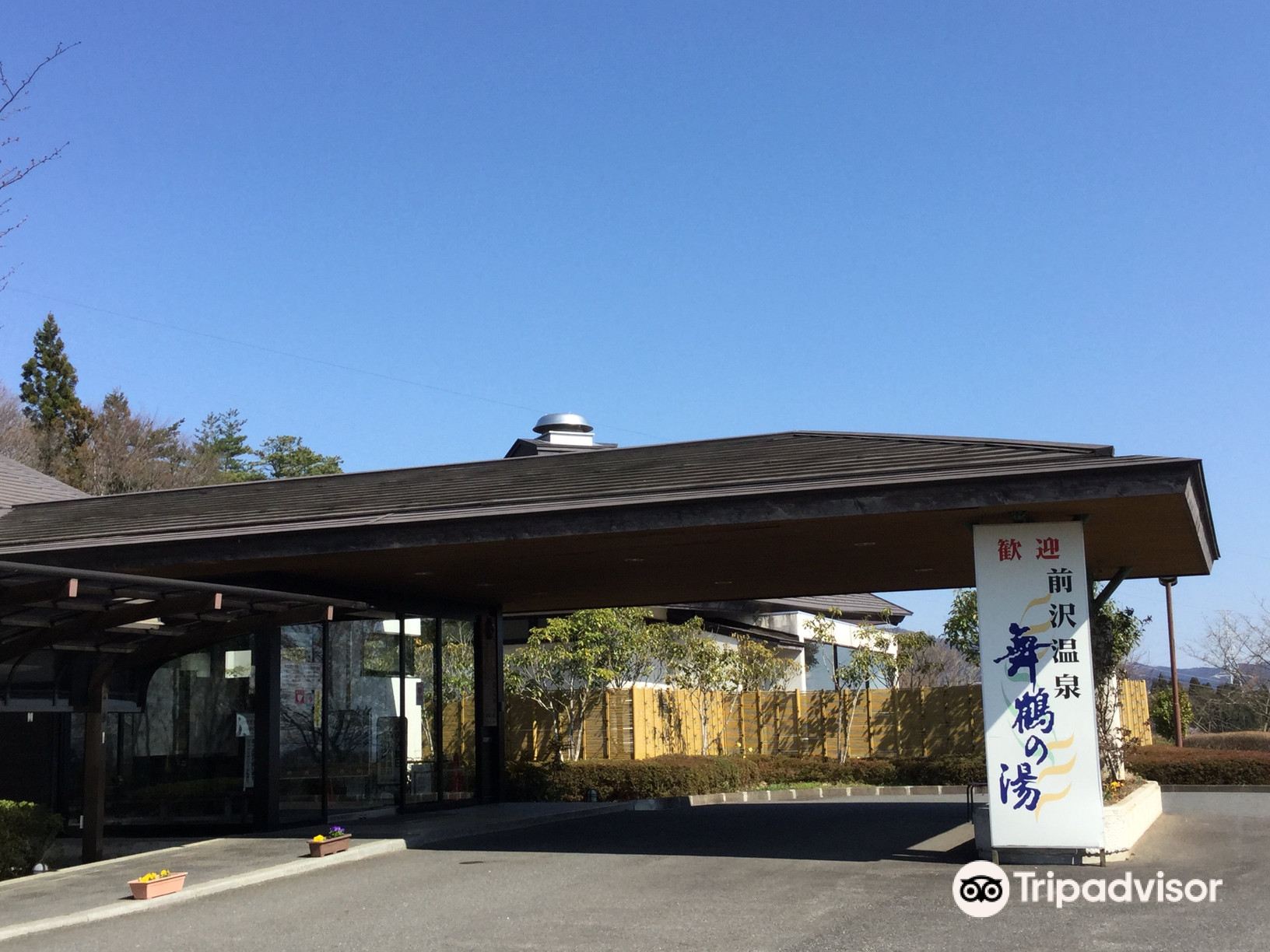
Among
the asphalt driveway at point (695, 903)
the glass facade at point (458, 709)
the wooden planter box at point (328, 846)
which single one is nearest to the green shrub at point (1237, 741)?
the asphalt driveway at point (695, 903)

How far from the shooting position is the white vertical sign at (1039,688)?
526 inches

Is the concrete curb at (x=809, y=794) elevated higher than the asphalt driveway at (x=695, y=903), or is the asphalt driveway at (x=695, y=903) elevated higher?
the asphalt driveway at (x=695, y=903)

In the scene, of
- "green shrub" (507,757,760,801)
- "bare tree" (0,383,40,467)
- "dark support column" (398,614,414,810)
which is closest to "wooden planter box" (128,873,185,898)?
"dark support column" (398,614,414,810)

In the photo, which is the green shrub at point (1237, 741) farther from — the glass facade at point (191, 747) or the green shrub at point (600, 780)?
the glass facade at point (191, 747)

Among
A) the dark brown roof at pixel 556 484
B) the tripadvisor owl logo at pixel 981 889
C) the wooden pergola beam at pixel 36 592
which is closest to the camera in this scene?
the tripadvisor owl logo at pixel 981 889

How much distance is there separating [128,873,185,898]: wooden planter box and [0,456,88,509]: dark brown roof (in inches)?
478

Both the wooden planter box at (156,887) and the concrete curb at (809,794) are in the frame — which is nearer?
the wooden planter box at (156,887)

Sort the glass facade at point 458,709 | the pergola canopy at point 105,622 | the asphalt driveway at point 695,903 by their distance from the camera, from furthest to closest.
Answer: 1. the glass facade at point 458,709
2. the pergola canopy at point 105,622
3. the asphalt driveway at point 695,903

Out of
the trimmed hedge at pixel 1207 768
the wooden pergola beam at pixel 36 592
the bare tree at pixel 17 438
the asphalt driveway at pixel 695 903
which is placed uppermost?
the bare tree at pixel 17 438

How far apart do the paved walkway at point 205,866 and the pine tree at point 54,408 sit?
39599 millimetres

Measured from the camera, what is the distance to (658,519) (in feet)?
46.3

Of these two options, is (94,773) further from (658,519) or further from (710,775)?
(710,775)

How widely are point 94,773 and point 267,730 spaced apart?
3.39m

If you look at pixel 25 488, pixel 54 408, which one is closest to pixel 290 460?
pixel 54 408
